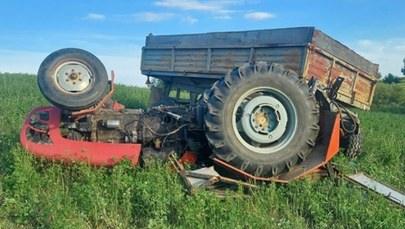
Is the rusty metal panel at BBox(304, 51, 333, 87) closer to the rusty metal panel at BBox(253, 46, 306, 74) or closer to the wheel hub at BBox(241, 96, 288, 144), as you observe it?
the rusty metal panel at BBox(253, 46, 306, 74)

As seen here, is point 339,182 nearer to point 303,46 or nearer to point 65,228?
point 303,46

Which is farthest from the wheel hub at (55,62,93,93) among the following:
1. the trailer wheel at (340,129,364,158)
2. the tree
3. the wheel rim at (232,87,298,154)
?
the tree

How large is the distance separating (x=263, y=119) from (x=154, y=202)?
161 centimetres

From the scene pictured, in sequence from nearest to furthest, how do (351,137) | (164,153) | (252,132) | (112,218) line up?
(112,218) → (252,132) → (164,153) → (351,137)

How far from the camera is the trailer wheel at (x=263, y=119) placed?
4453 mm

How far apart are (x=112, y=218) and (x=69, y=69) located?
1.76m

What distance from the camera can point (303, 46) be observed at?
6465 millimetres

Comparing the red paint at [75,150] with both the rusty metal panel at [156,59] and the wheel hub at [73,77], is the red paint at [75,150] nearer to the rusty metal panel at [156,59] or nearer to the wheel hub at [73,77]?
the wheel hub at [73,77]

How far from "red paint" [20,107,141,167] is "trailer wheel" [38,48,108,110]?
395 mm

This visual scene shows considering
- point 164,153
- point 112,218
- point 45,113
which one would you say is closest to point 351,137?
point 164,153

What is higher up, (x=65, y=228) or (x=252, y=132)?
(x=252, y=132)

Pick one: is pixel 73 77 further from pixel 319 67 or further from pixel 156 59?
pixel 156 59

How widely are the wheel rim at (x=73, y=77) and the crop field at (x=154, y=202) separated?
0.84 metres

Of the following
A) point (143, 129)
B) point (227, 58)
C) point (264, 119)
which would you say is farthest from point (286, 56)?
point (143, 129)
